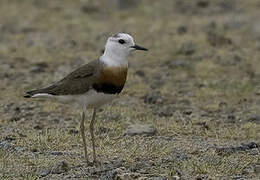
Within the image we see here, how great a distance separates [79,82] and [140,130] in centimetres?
164

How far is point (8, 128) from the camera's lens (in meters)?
9.09

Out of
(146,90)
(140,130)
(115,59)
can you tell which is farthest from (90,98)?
(146,90)

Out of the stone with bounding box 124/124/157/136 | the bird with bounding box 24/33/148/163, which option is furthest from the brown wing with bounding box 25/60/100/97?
the stone with bounding box 124/124/157/136

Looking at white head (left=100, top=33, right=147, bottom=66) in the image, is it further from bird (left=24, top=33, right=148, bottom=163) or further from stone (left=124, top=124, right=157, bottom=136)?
stone (left=124, top=124, right=157, bottom=136)

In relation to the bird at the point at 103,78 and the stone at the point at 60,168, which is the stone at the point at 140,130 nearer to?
the bird at the point at 103,78

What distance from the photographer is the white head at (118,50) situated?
7.19m

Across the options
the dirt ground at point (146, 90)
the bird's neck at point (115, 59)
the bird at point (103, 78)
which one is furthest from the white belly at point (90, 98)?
the dirt ground at point (146, 90)

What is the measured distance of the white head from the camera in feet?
23.6

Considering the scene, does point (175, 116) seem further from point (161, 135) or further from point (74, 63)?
point (74, 63)

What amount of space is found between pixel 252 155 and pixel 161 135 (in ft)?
4.97

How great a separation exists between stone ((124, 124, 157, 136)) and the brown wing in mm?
1429

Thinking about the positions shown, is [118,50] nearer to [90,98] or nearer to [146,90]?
[90,98]

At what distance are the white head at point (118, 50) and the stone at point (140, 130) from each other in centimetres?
163

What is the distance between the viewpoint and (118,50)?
7230mm
